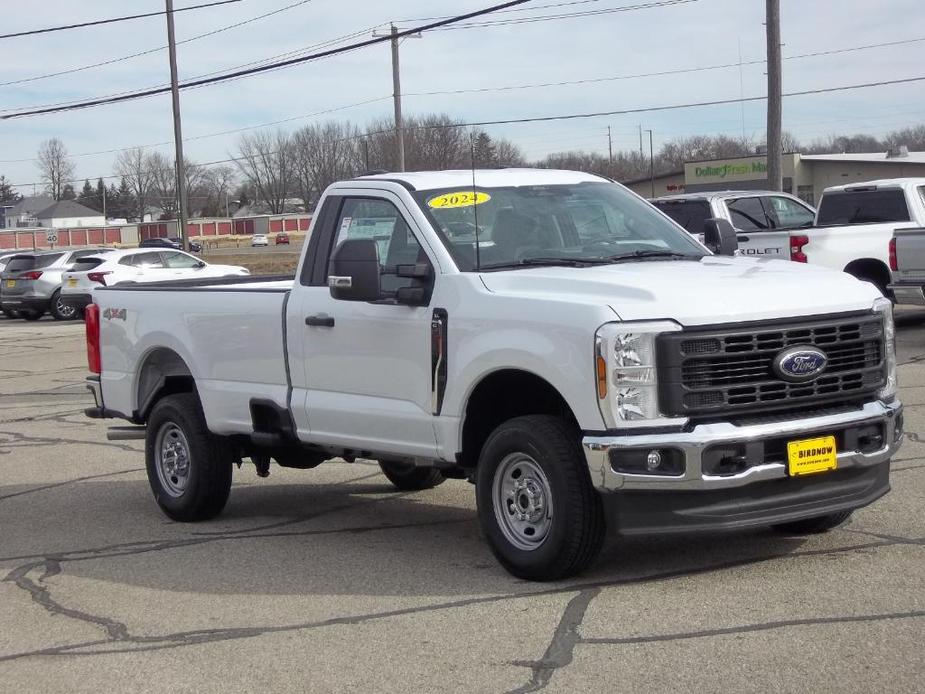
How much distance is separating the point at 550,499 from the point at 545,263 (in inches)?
55.0

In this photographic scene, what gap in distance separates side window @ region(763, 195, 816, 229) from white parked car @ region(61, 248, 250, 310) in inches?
570

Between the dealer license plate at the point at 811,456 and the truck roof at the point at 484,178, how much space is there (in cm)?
241

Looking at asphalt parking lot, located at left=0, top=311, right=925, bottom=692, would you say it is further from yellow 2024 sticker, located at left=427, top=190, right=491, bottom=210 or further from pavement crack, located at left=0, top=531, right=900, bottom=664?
yellow 2024 sticker, located at left=427, top=190, right=491, bottom=210

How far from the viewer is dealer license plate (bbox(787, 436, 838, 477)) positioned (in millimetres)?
6074

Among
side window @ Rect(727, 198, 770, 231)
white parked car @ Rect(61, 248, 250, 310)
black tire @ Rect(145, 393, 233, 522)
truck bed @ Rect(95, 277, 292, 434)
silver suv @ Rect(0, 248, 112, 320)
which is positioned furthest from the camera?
silver suv @ Rect(0, 248, 112, 320)

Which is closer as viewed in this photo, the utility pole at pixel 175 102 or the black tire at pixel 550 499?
the black tire at pixel 550 499

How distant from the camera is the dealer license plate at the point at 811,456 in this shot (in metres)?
6.07

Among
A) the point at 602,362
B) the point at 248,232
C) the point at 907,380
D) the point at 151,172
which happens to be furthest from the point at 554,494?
the point at 151,172

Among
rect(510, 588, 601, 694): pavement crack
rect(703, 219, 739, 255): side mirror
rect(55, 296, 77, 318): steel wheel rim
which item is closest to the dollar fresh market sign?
rect(55, 296, 77, 318): steel wheel rim

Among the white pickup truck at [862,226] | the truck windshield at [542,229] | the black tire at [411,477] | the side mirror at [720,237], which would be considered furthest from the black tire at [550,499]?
the white pickup truck at [862,226]

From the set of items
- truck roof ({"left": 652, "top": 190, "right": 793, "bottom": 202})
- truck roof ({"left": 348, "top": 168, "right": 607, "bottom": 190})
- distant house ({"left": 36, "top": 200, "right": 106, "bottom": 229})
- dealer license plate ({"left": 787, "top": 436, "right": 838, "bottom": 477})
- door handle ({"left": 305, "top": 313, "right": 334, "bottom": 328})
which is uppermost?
distant house ({"left": 36, "top": 200, "right": 106, "bottom": 229})

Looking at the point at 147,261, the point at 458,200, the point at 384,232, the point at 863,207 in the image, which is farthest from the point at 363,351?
the point at 147,261

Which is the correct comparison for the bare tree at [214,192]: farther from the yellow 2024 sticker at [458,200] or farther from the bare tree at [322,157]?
the yellow 2024 sticker at [458,200]

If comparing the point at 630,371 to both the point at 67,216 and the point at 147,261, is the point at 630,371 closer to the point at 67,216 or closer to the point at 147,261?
the point at 147,261
